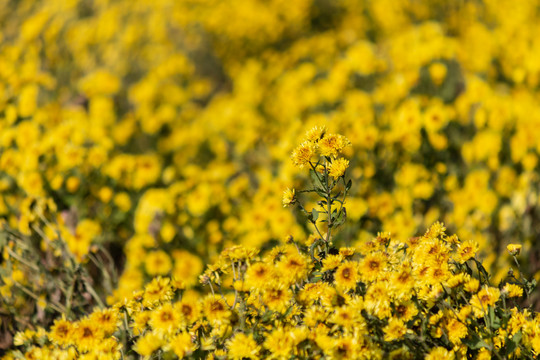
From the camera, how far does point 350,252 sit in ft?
5.24

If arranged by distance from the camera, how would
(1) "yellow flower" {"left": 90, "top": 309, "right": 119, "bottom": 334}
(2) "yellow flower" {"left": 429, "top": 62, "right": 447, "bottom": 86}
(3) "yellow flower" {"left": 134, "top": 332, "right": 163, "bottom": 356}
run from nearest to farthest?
1. (3) "yellow flower" {"left": 134, "top": 332, "right": 163, "bottom": 356}
2. (1) "yellow flower" {"left": 90, "top": 309, "right": 119, "bottom": 334}
3. (2) "yellow flower" {"left": 429, "top": 62, "right": 447, "bottom": 86}

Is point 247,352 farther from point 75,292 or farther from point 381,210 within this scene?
point 381,210

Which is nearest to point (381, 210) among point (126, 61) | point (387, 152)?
point (387, 152)

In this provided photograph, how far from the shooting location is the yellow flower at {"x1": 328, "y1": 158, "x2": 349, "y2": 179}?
161cm

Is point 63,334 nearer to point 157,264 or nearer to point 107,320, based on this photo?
point 107,320

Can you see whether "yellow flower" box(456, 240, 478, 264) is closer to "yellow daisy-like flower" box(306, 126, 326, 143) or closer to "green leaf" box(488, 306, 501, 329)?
"green leaf" box(488, 306, 501, 329)

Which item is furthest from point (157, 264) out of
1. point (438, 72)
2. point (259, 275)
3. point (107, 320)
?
point (438, 72)

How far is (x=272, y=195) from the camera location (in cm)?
339

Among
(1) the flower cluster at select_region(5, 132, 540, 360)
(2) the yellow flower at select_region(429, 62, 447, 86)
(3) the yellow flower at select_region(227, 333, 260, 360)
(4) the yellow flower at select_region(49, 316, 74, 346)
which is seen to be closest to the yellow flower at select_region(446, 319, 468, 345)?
(1) the flower cluster at select_region(5, 132, 540, 360)

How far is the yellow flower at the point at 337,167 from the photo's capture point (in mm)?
1611

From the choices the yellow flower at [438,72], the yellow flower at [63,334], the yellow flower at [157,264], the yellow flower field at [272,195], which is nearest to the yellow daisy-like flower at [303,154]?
the yellow flower field at [272,195]

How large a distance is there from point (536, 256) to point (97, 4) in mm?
8891

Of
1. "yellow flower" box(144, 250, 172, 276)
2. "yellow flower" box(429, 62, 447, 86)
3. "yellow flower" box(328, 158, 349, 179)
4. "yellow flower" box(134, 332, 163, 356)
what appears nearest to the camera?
"yellow flower" box(134, 332, 163, 356)

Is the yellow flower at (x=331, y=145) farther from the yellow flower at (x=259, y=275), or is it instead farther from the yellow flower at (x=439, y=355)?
the yellow flower at (x=439, y=355)
